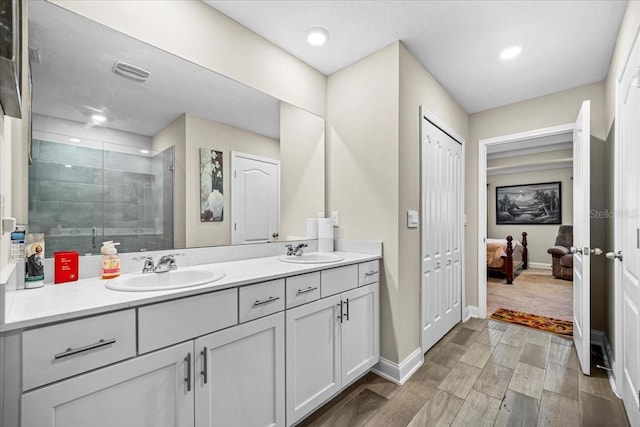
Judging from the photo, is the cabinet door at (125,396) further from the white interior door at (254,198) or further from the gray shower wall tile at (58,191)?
the white interior door at (254,198)

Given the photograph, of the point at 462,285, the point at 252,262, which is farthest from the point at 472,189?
the point at 252,262

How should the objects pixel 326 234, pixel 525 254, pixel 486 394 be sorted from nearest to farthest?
pixel 486 394, pixel 326 234, pixel 525 254

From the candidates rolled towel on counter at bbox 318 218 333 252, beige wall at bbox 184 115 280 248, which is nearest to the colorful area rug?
rolled towel on counter at bbox 318 218 333 252

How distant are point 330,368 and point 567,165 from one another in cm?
676

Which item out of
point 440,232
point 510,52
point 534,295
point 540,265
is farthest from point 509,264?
point 510,52

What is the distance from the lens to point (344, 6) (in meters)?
1.77

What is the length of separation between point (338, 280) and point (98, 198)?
133 cm

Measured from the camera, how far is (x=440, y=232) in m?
2.68

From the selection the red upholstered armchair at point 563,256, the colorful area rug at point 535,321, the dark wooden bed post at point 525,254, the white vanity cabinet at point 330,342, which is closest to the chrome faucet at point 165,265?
the white vanity cabinet at point 330,342

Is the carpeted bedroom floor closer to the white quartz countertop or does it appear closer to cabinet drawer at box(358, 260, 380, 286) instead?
cabinet drawer at box(358, 260, 380, 286)

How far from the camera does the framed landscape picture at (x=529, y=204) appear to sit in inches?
246

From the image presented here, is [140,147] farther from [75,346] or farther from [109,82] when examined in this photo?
[75,346]

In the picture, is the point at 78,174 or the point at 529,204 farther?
the point at 529,204

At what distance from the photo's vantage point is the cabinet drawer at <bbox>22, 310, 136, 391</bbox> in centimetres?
81
